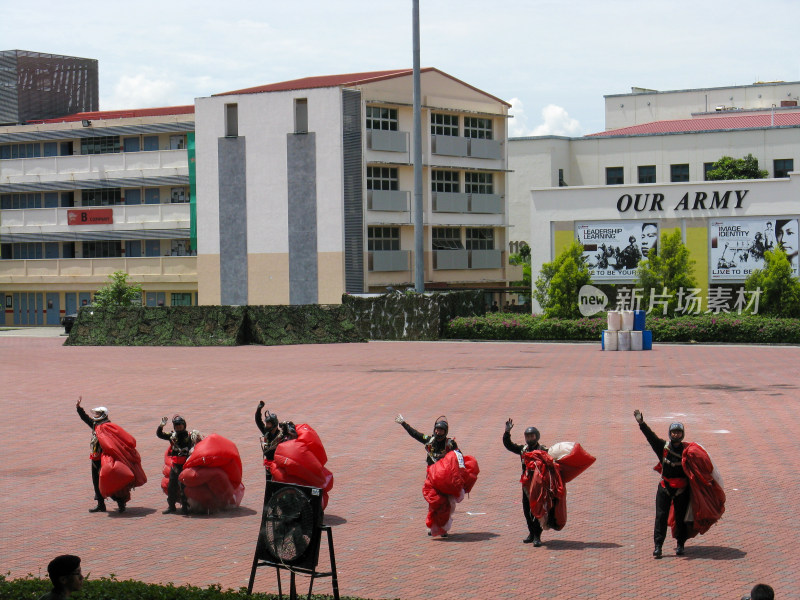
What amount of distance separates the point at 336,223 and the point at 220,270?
728 centimetres

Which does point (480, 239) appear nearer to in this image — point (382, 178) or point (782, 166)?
point (382, 178)

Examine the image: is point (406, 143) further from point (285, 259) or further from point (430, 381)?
point (430, 381)

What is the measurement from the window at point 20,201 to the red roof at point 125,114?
16.1ft

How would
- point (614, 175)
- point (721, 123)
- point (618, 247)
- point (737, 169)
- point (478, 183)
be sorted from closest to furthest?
point (618, 247)
point (478, 183)
point (737, 169)
point (614, 175)
point (721, 123)

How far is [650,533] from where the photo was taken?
11289 mm

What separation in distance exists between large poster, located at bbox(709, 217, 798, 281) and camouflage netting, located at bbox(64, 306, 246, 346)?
61.3 feet

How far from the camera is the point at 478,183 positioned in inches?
2416

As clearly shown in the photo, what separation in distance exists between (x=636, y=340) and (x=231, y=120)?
28.1 meters

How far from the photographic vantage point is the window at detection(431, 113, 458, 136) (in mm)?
58750

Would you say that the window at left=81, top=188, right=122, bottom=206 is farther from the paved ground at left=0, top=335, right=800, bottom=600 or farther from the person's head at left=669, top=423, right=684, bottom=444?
the person's head at left=669, top=423, right=684, bottom=444

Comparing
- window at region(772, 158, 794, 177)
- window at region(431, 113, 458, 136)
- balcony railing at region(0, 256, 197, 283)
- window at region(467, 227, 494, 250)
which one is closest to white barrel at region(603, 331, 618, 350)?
window at region(431, 113, 458, 136)

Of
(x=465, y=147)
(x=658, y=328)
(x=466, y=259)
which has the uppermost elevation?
(x=465, y=147)

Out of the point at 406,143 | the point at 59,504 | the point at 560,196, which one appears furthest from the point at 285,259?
the point at 59,504

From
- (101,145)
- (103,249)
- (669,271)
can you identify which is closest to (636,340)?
(669,271)
